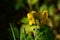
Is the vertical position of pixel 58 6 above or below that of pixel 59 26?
above

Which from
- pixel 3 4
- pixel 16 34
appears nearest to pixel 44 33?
pixel 16 34

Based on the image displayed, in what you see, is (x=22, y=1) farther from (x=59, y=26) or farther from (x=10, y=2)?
(x=59, y=26)

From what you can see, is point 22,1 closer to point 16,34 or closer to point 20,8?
point 20,8

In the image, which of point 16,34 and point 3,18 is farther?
point 3,18

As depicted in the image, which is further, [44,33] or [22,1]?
[22,1]

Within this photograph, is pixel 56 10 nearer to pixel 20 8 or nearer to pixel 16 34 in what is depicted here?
pixel 20 8

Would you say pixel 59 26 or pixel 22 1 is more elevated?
pixel 22 1

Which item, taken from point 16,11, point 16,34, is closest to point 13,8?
point 16,11
